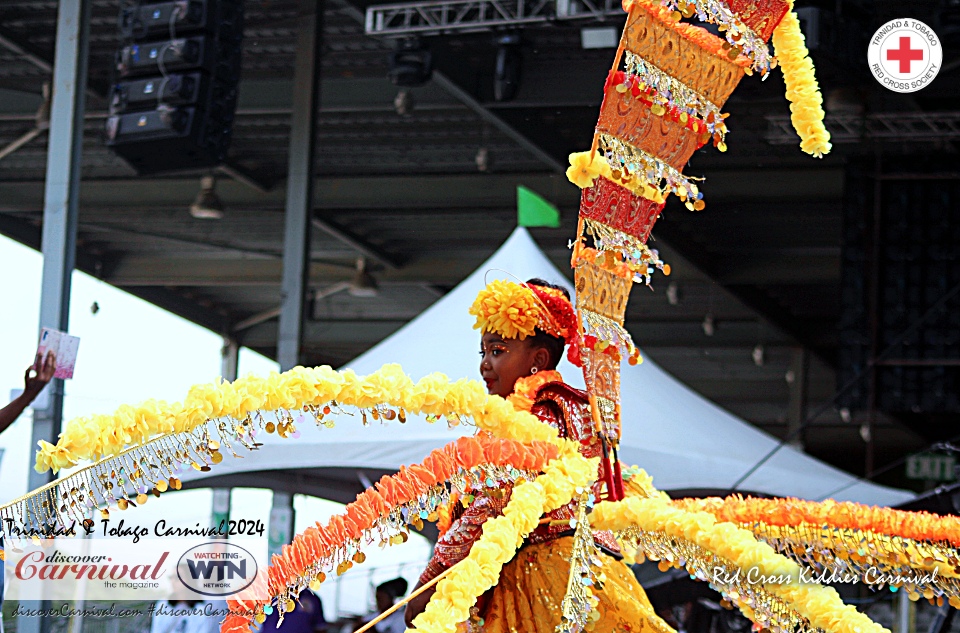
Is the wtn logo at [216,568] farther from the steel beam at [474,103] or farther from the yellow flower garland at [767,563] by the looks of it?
the steel beam at [474,103]

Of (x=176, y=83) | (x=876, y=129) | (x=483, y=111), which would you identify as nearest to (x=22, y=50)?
(x=176, y=83)

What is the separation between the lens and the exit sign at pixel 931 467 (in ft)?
34.2

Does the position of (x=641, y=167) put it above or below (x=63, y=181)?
below

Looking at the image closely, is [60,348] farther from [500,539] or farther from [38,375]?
[500,539]

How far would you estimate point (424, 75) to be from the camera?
8117 millimetres

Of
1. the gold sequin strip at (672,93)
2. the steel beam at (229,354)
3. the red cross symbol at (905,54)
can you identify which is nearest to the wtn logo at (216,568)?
the gold sequin strip at (672,93)

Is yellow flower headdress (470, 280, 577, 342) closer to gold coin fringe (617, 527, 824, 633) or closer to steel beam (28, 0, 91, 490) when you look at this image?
gold coin fringe (617, 527, 824, 633)

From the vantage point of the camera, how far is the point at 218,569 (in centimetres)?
Result: 262

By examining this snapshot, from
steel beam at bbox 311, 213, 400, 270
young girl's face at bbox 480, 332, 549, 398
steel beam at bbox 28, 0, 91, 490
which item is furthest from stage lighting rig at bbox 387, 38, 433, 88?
young girl's face at bbox 480, 332, 549, 398

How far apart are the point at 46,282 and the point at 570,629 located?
5.18 meters

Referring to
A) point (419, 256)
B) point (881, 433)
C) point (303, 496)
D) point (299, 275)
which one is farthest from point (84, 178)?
point (881, 433)

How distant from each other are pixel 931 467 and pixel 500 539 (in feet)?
31.5

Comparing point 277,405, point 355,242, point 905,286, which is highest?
point 355,242

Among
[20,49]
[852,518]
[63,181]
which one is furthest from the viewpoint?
[20,49]
